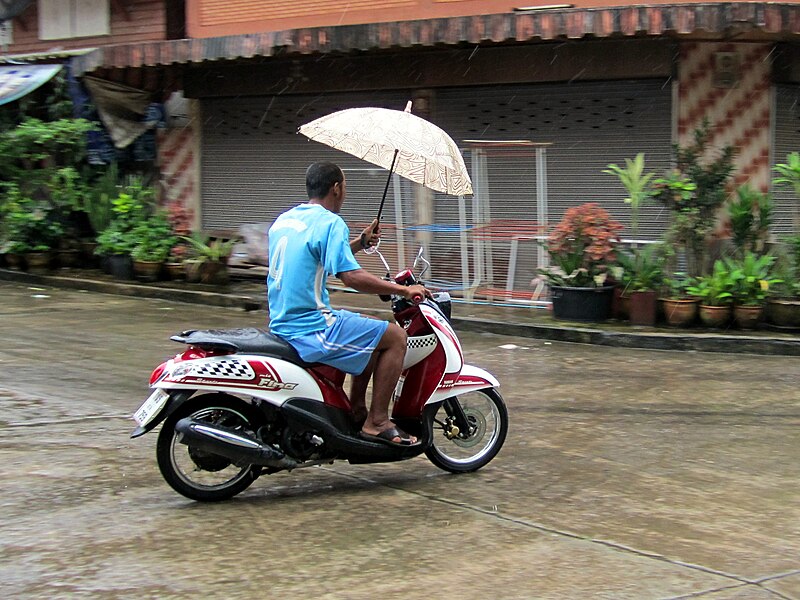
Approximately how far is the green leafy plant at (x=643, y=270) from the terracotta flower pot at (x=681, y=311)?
0.29m

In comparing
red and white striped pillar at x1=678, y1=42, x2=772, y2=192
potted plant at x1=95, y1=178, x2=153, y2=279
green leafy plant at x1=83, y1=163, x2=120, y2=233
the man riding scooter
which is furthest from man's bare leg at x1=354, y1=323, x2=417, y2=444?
green leafy plant at x1=83, y1=163, x2=120, y2=233

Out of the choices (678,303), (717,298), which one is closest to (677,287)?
(678,303)

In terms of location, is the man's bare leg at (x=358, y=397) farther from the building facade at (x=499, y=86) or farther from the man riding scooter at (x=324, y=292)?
the building facade at (x=499, y=86)

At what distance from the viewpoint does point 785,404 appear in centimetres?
779

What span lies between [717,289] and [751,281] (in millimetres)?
354

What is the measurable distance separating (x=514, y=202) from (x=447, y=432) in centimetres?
764

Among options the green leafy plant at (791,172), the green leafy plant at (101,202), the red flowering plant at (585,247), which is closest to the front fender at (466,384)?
the red flowering plant at (585,247)

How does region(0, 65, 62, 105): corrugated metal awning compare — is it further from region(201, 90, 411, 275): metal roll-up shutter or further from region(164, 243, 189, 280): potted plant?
region(164, 243, 189, 280): potted plant

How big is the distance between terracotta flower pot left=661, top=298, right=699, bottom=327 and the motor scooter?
5598 mm

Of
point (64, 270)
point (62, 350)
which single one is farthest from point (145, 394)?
point (64, 270)

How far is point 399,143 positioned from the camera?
5414 mm

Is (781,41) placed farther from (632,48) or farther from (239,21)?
(239,21)

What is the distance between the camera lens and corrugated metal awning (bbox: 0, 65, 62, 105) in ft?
50.6

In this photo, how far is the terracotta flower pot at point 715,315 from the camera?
34.9 feet
